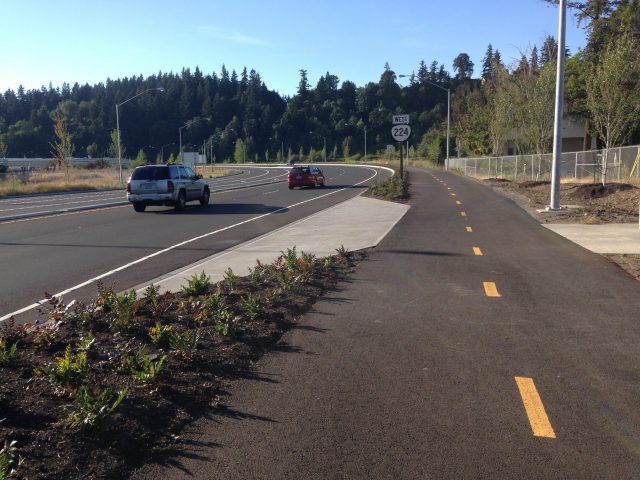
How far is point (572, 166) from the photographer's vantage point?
133ft

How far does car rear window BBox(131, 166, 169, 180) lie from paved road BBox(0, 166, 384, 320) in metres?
1.37

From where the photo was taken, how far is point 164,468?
387 cm

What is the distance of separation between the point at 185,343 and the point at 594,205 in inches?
792

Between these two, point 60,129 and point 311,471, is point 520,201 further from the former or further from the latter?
point 60,129

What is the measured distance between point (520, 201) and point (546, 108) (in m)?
16.4

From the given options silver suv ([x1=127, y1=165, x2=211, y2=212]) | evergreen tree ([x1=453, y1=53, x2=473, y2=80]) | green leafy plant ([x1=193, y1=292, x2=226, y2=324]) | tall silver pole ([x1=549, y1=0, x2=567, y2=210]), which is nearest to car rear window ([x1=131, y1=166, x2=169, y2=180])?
silver suv ([x1=127, y1=165, x2=211, y2=212])

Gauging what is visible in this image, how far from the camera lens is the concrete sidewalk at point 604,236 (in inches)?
506

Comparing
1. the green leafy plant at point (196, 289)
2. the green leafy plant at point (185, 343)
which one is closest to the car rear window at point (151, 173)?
the green leafy plant at point (196, 289)

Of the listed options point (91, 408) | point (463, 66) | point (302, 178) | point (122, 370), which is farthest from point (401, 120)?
point (463, 66)

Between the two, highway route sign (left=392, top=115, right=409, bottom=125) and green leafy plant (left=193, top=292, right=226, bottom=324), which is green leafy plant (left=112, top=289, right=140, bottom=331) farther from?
highway route sign (left=392, top=115, right=409, bottom=125)

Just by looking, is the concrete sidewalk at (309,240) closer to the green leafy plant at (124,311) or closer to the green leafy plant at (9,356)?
the green leafy plant at (124,311)

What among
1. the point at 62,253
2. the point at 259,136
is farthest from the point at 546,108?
the point at 259,136

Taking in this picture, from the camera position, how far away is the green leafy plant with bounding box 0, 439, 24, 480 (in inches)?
140

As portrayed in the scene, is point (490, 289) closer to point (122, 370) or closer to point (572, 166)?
point (122, 370)
